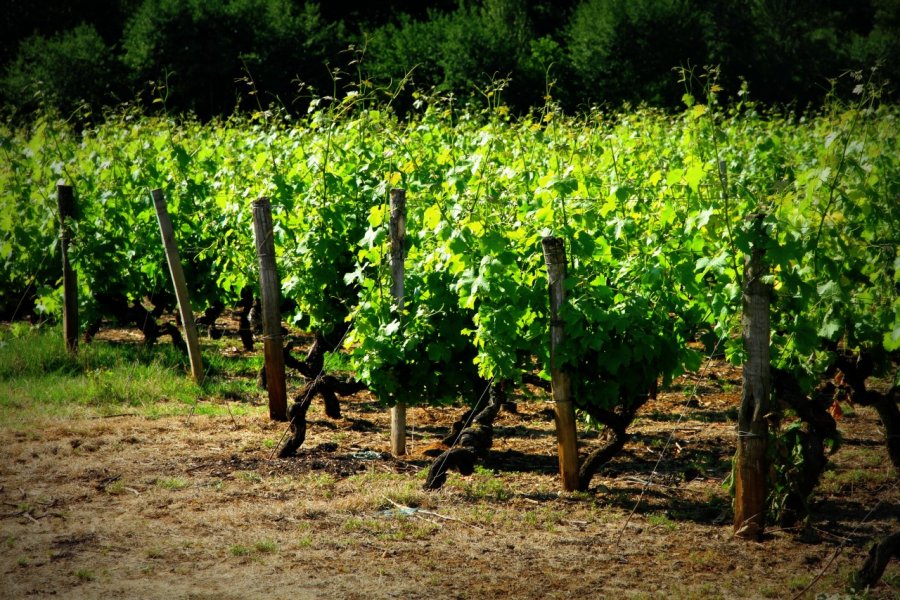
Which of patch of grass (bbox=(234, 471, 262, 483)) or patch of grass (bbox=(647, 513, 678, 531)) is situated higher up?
patch of grass (bbox=(234, 471, 262, 483))

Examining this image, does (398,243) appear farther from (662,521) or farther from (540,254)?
(662,521)

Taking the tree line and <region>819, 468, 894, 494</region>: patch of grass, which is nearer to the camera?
<region>819, 468, 894, 494</region>: patch of grass

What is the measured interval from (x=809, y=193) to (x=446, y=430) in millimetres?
3389

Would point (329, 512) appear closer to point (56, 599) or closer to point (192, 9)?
point (56, 599)

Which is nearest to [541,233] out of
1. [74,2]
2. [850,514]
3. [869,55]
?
[850,514]

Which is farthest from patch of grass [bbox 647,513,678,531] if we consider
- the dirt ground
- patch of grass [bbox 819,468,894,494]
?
patch of grass [bbox 819,468,894,494]

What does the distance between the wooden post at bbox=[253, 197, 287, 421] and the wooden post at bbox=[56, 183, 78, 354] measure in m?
2.42

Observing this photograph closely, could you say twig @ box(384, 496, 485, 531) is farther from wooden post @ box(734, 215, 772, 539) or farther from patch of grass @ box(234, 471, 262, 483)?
wooden post @ box(734, 215, 772, 539)

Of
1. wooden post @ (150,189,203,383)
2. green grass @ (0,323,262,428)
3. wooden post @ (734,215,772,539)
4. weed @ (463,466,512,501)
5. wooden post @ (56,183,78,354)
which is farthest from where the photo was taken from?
wooden post @ (56,183,78,354)

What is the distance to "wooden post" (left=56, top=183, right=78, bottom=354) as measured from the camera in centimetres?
812

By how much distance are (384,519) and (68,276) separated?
455 centimetres

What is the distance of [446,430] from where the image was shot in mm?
6875

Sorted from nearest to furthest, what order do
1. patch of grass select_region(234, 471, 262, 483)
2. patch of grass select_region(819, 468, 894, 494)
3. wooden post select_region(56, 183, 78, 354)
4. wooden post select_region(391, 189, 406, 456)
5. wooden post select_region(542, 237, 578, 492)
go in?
wooden post select_region(542, 237, 578, 492)
patch of grass select_region(819, 468, 894, 494)
patch of grass select_region(234, 471, 262, 483)
wooden post select_region(391, 189, 406, 456)
wooden post select_region(56, 183, 78, 354)

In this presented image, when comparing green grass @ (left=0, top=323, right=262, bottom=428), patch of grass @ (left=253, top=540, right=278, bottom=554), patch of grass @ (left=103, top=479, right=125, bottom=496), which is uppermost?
green grass @ (left=0, top=323, right=262, bottom=428)
